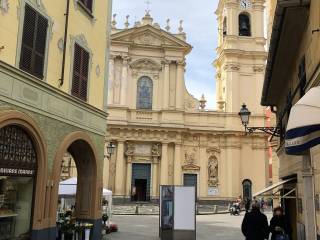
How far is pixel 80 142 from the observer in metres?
14.4

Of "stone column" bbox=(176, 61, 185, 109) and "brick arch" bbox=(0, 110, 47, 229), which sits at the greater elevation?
"stone column" bbox=(176, 61, 185, 109)

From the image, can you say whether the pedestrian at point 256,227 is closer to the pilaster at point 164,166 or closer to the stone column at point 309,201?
the stone column at point 309,201

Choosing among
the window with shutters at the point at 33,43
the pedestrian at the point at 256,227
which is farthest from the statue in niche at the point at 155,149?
the pedestrian at the point at 256,227

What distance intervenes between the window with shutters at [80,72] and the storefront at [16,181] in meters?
3.01

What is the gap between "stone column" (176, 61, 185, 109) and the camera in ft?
146

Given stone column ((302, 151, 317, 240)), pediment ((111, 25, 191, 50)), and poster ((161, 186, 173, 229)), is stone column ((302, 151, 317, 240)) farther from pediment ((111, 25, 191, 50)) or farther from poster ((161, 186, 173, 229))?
pediment ((111, 25, 191, 50))

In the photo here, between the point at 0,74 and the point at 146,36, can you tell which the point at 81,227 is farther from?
the point at 146,36

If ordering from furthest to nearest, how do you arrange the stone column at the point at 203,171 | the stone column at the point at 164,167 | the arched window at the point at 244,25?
1. the arched window at the point at 244,25
2. the stone column at the point at 203,171
3. the stone column at the point at 164,167

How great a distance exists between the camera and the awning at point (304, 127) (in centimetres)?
471

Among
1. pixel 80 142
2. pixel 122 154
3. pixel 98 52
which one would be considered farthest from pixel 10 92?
pixel 122 154

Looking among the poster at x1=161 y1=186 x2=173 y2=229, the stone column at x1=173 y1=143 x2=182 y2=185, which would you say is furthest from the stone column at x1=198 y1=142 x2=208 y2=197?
the poster at x1=161 y1=186 x2=173 y2=229

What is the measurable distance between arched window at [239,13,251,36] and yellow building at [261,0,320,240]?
35955 mm

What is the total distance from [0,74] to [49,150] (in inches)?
126

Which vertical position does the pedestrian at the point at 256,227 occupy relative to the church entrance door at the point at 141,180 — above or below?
below
